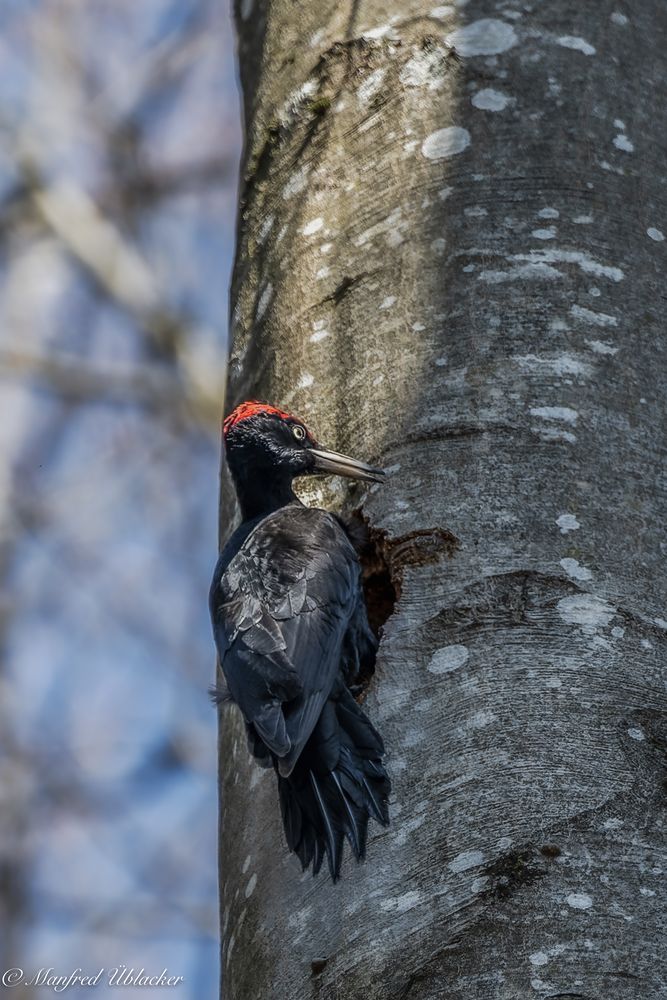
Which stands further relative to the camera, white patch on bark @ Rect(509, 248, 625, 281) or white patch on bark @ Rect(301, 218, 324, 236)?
white patch on bark @ Rect(301, 218, 324, 236)

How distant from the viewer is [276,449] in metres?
3.00

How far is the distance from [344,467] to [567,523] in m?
0.49

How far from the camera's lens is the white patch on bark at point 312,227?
3.00m

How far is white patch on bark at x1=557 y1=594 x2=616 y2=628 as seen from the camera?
2248 millimetres

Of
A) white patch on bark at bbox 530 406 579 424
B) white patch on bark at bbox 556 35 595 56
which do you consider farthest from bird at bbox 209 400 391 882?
white patch on bark at bbox 556 35 595 56

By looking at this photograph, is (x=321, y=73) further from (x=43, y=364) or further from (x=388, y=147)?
(x=43, y=364)

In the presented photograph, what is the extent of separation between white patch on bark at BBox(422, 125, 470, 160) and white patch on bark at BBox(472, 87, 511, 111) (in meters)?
0.07

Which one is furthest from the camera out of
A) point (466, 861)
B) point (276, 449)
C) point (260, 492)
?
point (260, 492)

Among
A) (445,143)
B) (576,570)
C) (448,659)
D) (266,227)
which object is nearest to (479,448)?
(576,570)

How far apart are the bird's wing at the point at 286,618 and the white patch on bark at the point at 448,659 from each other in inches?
10.3

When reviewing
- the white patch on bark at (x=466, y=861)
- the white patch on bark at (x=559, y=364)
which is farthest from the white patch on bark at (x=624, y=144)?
the white patch on bark at (x=466, y=861)

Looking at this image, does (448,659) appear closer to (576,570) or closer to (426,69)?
(576,570)

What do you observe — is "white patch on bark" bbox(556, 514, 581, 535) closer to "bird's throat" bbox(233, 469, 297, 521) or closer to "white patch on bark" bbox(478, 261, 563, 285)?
"white patch on bark" bbox(478, 261, 563, 285)

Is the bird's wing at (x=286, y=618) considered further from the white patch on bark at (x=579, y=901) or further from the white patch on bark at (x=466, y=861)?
the white patch on bark at (x=579, y=901)
